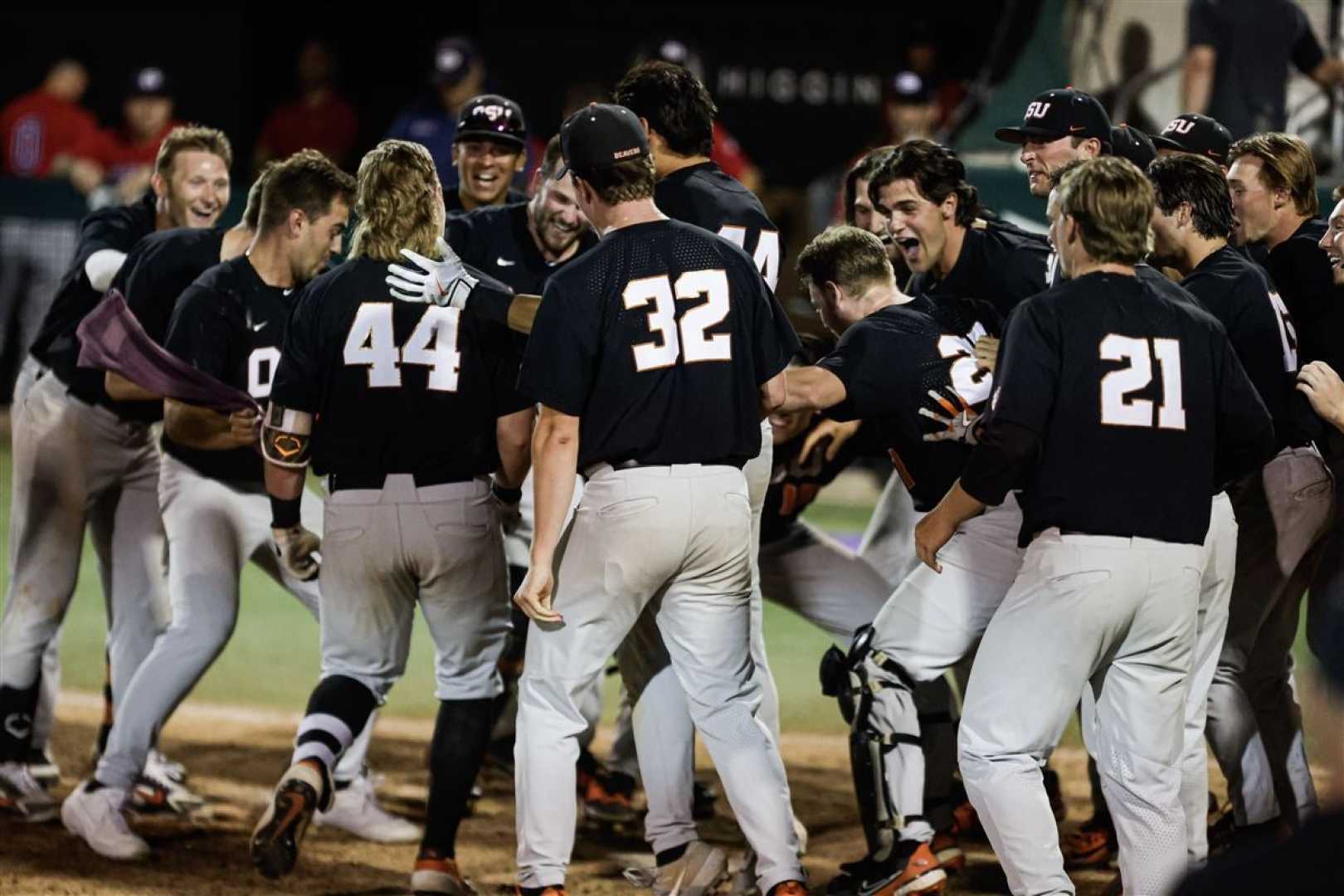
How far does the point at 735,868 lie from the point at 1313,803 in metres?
1.73

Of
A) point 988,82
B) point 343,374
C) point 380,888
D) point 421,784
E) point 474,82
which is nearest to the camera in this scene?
point 343,374

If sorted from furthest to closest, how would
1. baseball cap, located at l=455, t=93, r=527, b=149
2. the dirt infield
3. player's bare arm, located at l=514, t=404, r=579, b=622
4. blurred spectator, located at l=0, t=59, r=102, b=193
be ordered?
blurred spectator, located at l=0, t=59, r=102, b=193, baseball cap, located at l=455, t=93, r=527, b=149, the dirt infield, player's bare arm, located at l=514, t=404, r=579, b=622

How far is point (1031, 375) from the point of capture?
4.17m

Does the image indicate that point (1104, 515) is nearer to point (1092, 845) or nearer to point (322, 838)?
point (1092, 845)

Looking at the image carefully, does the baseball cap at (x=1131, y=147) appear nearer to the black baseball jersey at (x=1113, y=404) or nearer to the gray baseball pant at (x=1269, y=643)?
the gray baseball pant at (x=1269, y=643)

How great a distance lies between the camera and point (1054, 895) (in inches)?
170

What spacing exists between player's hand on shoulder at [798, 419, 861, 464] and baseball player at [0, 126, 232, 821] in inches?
87.7

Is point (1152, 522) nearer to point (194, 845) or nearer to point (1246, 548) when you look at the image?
point (1246, 548)

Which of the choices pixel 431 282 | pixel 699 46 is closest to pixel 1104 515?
pixel 431 282

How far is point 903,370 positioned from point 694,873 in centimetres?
152

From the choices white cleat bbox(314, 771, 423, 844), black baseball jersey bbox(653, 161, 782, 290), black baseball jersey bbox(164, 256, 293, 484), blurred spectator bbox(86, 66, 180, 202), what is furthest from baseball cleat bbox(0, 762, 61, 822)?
blurred spectator bbox(86, 66, 180, 202)

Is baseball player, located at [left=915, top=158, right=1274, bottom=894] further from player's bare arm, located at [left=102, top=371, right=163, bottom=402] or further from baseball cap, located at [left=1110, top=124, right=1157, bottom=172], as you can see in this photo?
player's bare arm, located at [left=102, top=371, right=163, bottom=402]

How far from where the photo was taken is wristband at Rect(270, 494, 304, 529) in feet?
17.2

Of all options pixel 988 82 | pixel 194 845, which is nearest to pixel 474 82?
pixel 988 82
